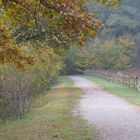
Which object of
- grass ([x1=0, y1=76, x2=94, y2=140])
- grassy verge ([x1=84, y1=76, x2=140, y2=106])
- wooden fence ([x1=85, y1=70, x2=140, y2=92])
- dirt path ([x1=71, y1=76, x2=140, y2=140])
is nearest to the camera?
dirt path ([x1=71, y1=76, x2=140, y2=140])

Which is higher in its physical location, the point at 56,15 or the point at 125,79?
the point at 56,15

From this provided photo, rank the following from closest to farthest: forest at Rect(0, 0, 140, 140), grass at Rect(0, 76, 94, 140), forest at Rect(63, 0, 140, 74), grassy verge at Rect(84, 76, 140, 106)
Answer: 1. forest at Rect(0, 0, 140, 140)
2. grass at Rect(0, 76, 94, 140)
3. grassy verge at Rect(84, 76, 140, 106)
4. forest at Rect(63, 0, 140, 74)

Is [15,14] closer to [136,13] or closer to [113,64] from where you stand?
[113,64]

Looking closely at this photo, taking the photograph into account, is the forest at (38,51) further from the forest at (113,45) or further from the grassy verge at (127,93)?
the forest at (113,45)

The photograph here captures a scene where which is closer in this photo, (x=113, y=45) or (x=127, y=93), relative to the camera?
(x=127, y=93)

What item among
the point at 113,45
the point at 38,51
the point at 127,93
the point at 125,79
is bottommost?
the point at 127,93

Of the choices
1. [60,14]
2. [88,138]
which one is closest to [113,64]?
[88,138]

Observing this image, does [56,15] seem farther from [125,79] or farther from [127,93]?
[125,79]

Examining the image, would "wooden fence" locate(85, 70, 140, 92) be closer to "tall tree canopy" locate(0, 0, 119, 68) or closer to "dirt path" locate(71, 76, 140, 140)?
"dirt path" locate(71, 76, 140, 140)

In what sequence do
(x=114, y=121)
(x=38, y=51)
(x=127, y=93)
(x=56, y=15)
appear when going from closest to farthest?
1. (x=56, y=15)
2. (x=114, y=121)
3. (x=38, y=51)
4. (x=127, y=93)

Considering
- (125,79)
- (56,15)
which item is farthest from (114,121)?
(125,79)

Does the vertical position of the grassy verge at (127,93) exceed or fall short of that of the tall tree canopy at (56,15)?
it falls short

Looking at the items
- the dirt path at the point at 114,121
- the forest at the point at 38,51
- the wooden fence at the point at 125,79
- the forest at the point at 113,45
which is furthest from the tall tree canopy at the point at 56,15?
the forest at the point at 113,45

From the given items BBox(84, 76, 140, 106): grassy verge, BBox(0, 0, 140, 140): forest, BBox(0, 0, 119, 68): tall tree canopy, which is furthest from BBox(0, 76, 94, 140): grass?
BBox(84, 76, 140, 106): grassy verge
